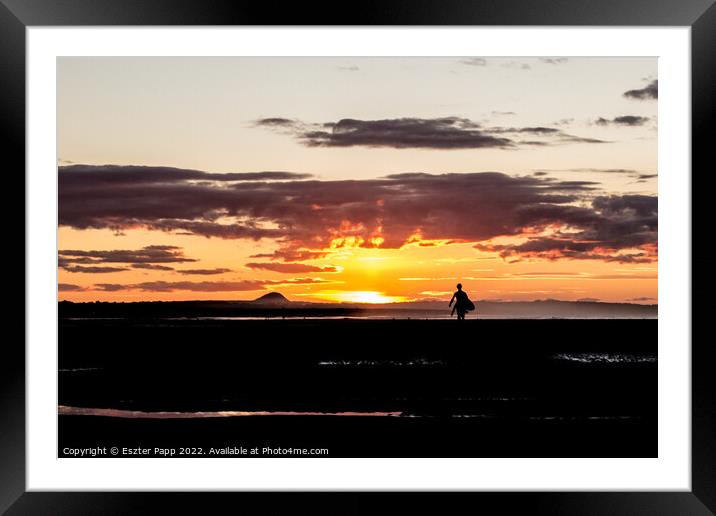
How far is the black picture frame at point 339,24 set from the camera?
2516mm

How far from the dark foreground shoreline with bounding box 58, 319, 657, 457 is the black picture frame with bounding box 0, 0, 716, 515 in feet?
2.24


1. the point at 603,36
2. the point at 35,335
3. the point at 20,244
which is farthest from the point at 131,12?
the point at 603,36

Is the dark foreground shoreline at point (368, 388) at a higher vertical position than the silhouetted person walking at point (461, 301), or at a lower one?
lower

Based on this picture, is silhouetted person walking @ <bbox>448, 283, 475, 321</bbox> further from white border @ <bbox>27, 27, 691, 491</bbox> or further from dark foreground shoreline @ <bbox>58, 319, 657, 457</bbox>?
white border @ <bbox>27, 27, 691, 491</bbox>

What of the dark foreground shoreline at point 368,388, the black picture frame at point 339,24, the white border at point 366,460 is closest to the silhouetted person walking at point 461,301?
the dark foreground shoreline at point 368,388

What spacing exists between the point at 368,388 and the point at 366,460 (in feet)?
Answer: 8.47

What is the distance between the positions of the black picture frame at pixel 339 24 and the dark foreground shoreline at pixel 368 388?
68 cm

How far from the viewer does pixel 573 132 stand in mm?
5910

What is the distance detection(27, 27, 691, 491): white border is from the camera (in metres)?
2.62

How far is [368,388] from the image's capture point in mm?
5238

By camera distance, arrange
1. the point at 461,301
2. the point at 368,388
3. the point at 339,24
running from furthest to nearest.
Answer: the point at 461,301, the point at 368,388, the point at 339,24

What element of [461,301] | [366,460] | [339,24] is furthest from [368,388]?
[339,24]

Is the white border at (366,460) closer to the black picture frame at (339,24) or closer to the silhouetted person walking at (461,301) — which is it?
the black picture frame at (339,24)

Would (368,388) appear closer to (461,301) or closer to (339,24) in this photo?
(461,301)
